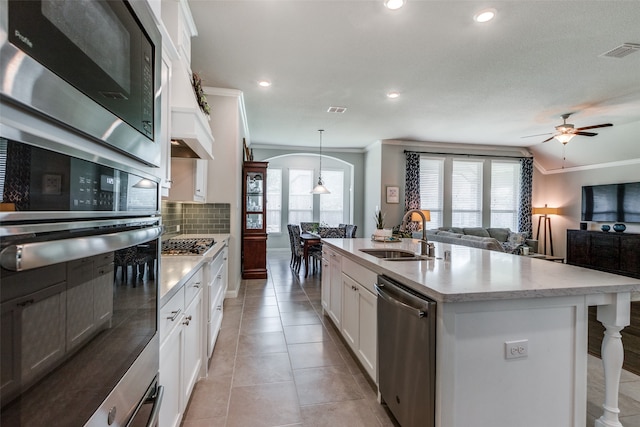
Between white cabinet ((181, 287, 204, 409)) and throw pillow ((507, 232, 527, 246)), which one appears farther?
throw pillow ((507, 232, 527, 246))

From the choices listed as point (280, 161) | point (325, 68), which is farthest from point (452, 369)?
point (280, 161)

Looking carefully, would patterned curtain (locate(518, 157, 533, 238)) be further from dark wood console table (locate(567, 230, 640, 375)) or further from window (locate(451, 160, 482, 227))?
window (locate(451, 160, 482, 227))

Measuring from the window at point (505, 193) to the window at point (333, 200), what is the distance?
4174mm

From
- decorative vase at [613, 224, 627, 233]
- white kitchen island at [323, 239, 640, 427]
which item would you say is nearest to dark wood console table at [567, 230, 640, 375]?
decorative vase at [613, 224, 627, 233]

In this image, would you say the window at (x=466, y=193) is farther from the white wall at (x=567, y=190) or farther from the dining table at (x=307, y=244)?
the dining table at (x=307, y=244)

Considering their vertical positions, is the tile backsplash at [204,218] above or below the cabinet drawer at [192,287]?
above

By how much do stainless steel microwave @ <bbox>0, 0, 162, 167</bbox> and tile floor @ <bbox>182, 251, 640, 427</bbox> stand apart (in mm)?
1741

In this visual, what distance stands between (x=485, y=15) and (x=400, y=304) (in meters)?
2.60

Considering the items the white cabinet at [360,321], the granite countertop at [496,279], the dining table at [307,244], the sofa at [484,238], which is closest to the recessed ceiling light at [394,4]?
the granite countertop at [496,279]

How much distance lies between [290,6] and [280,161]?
6674mm

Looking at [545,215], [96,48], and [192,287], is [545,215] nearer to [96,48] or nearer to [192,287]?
[192,287]

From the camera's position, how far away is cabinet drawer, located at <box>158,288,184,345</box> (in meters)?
1.26

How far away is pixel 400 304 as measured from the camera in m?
1.66

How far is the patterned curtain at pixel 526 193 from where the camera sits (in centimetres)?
795
